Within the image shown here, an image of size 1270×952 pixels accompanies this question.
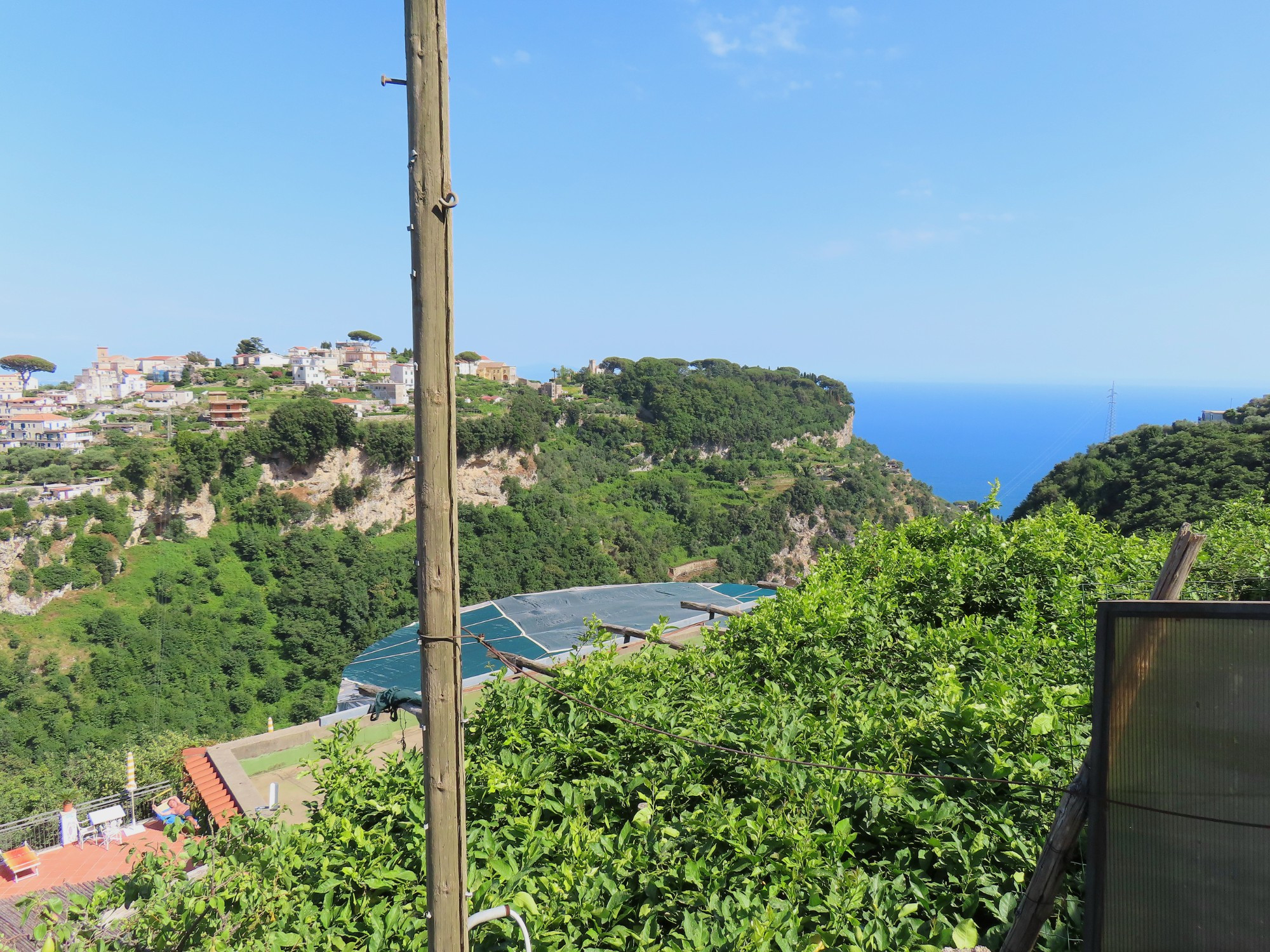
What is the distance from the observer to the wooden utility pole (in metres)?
1.96

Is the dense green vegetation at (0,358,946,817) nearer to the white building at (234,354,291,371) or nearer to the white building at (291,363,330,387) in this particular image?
the white building at (291,363,330,387)

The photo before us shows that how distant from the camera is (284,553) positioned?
35750mm

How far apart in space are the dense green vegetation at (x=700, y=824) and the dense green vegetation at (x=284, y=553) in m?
25.2

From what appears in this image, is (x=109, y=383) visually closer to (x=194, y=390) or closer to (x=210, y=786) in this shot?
(x=194, y=390)

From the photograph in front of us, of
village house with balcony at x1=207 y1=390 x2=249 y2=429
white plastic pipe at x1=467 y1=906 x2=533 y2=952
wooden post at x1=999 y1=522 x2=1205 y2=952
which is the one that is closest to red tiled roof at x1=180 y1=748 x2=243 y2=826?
white plastic pipe at x1=467 y1=906 x2=533 y2=952

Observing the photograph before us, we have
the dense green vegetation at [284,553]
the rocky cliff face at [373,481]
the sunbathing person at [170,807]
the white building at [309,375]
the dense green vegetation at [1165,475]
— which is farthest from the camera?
the white building at [309,375]

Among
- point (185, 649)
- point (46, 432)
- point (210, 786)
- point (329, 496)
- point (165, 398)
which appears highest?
point (165, 398)

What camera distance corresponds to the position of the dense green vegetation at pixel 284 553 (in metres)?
27.0

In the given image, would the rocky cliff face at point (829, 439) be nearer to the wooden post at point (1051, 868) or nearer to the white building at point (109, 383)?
the white building at point (109, 383)

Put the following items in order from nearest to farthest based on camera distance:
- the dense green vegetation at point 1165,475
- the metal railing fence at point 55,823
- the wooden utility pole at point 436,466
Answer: the wooden utility pole at point 436,466
the metal railing fence at point 55,823
the dense green vegetation at point 1165,475

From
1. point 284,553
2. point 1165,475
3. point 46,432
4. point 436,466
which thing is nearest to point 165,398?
point 46,432

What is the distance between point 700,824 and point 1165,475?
18095 millimetres

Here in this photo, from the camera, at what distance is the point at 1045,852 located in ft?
6.72

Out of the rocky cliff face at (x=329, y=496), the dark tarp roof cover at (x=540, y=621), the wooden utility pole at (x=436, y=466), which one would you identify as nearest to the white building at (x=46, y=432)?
the rocky cliff face at (x=329, y=496)
